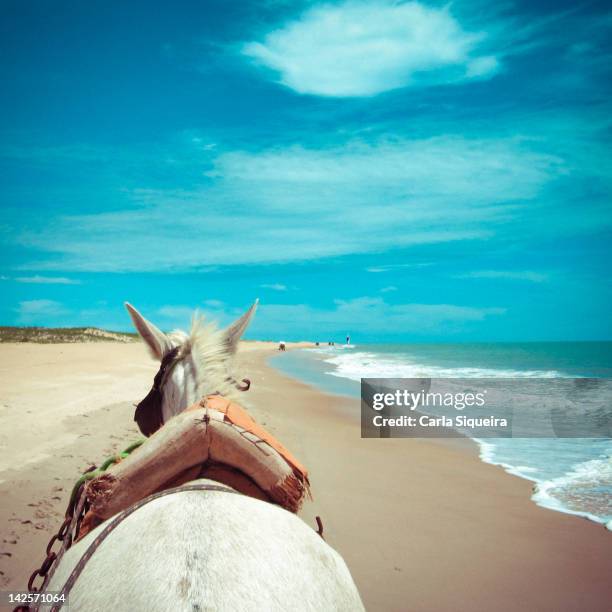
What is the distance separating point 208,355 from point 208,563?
5.14ft

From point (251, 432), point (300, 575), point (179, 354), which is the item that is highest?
point (179, 354)

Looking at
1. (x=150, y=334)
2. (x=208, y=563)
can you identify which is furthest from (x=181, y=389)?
(x=208, y=563)

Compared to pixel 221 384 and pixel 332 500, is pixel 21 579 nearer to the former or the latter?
pixel 221 384

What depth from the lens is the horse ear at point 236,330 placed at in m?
2.93

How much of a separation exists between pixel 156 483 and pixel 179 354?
117cm

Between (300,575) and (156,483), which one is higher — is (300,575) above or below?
below

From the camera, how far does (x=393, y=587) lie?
394cm

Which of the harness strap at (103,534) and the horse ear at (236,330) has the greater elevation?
the horse ear at (236,330)

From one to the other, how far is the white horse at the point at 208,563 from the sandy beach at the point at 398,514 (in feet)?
3.48

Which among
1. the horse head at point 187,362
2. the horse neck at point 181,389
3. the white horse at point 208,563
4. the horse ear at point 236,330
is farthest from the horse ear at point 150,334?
the white horse at point 208,563

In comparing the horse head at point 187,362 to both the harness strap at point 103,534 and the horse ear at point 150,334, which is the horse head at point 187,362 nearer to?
the horse ear at point 150,334

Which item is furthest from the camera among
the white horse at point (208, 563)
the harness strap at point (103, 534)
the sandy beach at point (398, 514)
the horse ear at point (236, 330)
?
the sandy beach at point (398, 514)

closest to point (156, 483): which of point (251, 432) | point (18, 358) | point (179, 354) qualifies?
point (251, 432)

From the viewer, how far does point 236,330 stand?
293 cm
